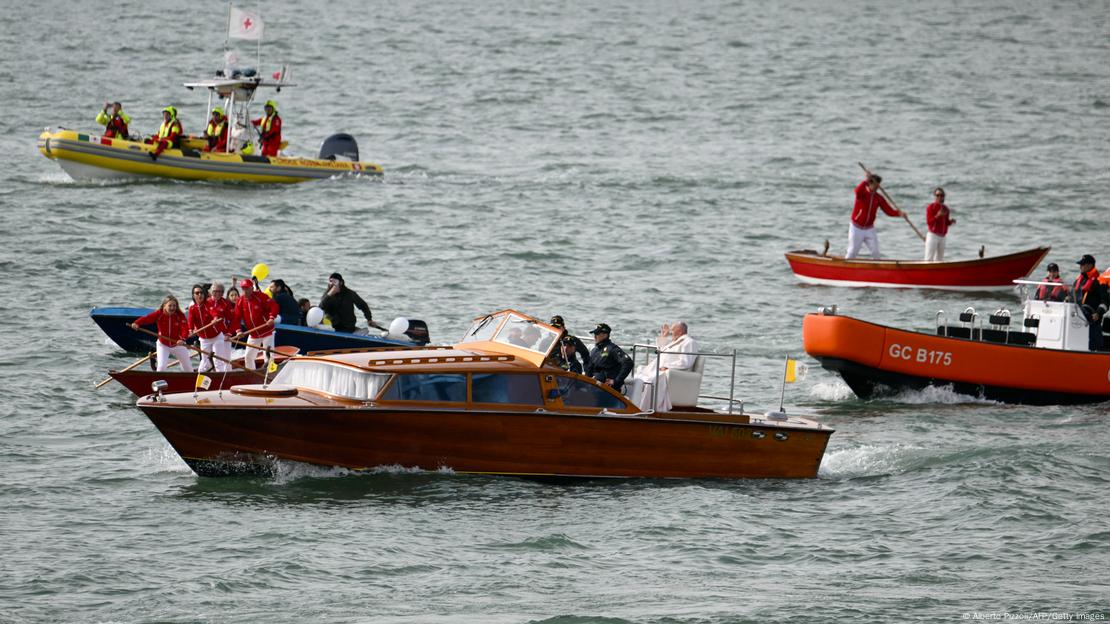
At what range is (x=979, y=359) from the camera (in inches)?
927

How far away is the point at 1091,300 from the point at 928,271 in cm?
888

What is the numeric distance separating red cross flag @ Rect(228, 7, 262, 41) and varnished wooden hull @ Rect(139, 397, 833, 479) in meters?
23.9

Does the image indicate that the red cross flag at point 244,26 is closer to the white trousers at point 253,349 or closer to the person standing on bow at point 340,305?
the person standing on bow at point 340,305

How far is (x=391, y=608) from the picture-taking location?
1461 centimetres

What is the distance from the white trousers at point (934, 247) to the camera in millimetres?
33094

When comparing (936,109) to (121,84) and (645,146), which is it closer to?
(645,146)

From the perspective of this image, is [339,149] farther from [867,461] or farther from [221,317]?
[867,461]

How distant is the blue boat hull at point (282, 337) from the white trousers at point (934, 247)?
13735 millimetres

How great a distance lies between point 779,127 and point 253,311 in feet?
120

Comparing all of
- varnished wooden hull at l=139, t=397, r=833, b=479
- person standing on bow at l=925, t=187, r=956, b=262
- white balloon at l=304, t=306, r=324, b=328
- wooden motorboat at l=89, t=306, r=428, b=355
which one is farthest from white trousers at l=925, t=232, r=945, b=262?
varnished wooden hull at l=139, t=397, r=833, b=479

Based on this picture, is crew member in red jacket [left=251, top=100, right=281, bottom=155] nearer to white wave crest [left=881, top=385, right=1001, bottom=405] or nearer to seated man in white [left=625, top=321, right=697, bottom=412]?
white wave crest [left=881, top=385, right=1001, bottom=405]

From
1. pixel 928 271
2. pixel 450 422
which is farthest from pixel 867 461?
pixel 928 271

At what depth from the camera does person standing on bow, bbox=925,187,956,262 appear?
32375 millimetres

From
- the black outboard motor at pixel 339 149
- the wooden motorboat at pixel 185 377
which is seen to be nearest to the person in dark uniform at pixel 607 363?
the wooden motorboat at pixel 185 377
